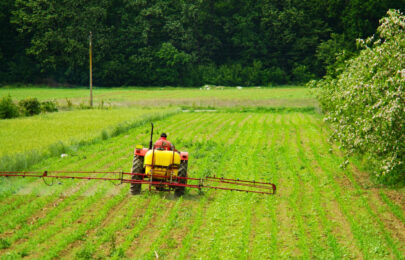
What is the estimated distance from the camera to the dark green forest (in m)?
75.8

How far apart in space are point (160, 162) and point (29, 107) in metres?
26.6

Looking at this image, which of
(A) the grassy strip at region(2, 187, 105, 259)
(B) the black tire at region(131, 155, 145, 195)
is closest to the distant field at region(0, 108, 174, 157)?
(A) the grassy strip at region(2, 187, 105, 259)

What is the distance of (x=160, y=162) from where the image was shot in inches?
503

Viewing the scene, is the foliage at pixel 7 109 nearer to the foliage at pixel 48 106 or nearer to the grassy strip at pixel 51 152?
the foliage at pixel 48 106

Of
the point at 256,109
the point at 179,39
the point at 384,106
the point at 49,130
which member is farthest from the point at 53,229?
the point at 179,39

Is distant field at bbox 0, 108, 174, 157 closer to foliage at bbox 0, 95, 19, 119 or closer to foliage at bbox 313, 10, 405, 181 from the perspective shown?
foliage at bbox 0, 95, 19, 119

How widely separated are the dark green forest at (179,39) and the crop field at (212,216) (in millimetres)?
61381

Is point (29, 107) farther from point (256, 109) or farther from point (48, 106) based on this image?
point (256, 109)

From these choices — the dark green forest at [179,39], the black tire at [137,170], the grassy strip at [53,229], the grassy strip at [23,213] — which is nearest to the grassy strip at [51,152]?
the grassy strip at [23,213]

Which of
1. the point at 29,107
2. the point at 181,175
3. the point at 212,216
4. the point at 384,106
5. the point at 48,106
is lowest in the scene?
the point at 48,106

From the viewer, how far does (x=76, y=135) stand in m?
24.7

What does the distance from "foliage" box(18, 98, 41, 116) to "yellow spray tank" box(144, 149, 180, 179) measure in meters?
25.9

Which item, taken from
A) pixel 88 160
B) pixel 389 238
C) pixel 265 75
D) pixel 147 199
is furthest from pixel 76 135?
pixel 265 75

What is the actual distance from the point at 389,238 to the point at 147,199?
6704 millimetres
